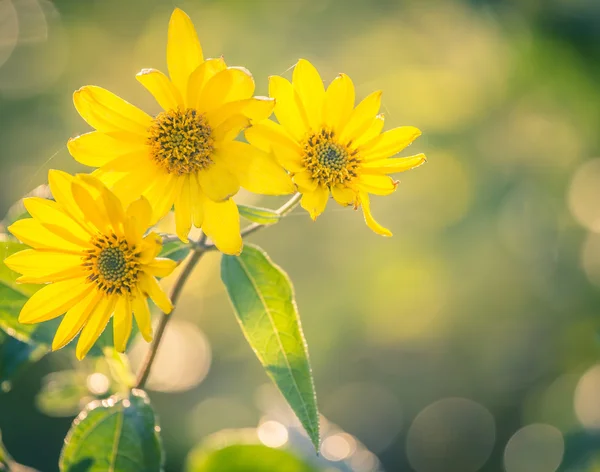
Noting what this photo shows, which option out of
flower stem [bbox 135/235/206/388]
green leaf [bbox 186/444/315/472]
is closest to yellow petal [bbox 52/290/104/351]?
flower stem [bbox 135/235/206/388]

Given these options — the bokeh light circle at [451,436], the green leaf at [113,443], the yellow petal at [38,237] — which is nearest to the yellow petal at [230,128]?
the yellow petal at [38,237]

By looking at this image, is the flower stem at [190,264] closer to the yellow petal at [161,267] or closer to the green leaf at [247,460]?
the yellow petal at [161,267]

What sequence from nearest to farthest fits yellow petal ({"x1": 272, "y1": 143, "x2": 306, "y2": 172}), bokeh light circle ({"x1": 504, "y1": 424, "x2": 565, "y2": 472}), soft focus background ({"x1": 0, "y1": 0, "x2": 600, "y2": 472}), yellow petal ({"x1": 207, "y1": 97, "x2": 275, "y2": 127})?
yellow petal ({"x1": 207, "y1": 97, "x2": 275, "y2": 127}) → yellow petal ({"x1": 272, "y1": 143, "x2": 306, "y2": 172}) → bokeh light circle ({"x1": 504, "y1": 424, "x2": 565, "y2": 472}) → soft focus background ({"x1": 0, "y1": 0, "x2": 600, "y2": 472})

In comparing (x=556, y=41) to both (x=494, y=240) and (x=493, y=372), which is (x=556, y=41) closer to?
(x=494, y=240)

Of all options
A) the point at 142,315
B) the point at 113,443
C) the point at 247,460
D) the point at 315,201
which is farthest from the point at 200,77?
the point at 247,460

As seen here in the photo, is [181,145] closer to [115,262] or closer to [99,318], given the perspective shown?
[115,262]

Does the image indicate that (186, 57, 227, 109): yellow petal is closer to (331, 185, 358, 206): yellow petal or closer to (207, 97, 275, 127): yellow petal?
(207, 97, 275, 127): yellow petal

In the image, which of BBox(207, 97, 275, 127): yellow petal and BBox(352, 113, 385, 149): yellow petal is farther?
BBox(352, 113, 385, 149): yellow petal
